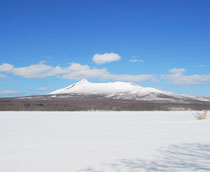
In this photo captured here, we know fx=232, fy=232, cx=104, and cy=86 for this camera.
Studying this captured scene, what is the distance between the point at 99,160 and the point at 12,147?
3.61m

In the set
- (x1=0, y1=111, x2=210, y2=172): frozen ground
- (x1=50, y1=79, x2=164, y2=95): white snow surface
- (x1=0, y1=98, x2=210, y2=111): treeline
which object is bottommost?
(x1=0, y1=111, x2=210, y2=172): frozen ground

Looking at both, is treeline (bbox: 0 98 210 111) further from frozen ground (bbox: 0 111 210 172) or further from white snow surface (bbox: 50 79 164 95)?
white snow surface (bbox: 50 79 164 95)

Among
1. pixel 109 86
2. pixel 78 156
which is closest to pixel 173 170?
pixel 78 156

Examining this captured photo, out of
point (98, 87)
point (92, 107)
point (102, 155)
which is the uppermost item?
point (98, 87)

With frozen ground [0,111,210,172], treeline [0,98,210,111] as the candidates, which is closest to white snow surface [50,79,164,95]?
treeline [0,98,210,111]

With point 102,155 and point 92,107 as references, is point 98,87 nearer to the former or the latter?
point 92,107

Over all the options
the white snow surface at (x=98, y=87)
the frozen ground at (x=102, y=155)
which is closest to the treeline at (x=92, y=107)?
the frozen ground at (x=102, y=155)

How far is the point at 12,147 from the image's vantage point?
27.5 ft

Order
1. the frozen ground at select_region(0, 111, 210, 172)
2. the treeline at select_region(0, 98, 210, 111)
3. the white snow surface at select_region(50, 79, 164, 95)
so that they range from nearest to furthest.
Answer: the frozen ground at select_region(0, 111, 210, 172), the treeline at select_region(0, 98, 210, 111), the white snow surface at select_region(50, 79, 164, 95)

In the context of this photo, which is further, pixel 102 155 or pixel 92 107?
pixel 92 107

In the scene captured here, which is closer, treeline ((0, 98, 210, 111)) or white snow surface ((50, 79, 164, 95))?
treeline ((0, 98, 210, 111))

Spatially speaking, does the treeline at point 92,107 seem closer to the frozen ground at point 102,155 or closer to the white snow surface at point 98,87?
the frozen ground at point 102,155

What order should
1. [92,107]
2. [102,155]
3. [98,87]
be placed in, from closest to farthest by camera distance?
1. [102,155]
2. [92,107]
3. [98,87]

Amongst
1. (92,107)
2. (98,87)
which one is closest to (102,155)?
(92,107)
